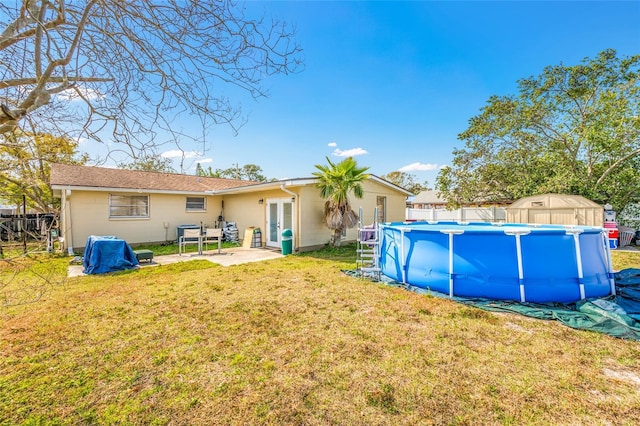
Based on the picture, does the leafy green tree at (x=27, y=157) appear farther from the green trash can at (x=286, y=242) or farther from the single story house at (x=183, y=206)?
the green trash can at (x=286, y=242)

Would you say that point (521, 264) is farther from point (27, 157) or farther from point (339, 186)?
point (339, 186)

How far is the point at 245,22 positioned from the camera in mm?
2305

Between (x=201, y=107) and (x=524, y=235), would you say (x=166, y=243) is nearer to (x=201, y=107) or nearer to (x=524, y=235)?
(x=201, y=107)

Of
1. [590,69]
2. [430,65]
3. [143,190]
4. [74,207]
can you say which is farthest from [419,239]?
[590,69]

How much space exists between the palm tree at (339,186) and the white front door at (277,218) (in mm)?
1528

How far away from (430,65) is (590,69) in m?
10.3

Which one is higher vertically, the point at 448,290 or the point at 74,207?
the point at 74,207

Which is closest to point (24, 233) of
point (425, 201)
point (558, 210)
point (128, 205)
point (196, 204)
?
point (128, 205)

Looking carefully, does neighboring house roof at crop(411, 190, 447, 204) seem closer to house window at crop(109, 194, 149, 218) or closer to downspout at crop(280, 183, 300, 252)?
downspout at crop(280, 183, 300, 252)

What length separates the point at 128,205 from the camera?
483 inches

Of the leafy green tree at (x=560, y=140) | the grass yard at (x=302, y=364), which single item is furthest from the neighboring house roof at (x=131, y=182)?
the grass yard at (x=302, y=364)

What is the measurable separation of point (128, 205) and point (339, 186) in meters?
9.44

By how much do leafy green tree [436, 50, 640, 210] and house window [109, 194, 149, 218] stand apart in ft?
56.1

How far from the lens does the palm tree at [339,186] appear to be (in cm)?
1068
